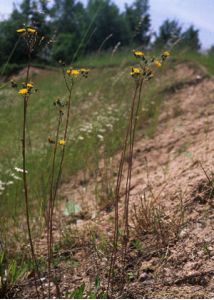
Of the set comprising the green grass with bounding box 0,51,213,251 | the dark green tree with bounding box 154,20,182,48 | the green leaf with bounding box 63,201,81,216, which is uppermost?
the dark green tree with bounding box 154,20,182,48

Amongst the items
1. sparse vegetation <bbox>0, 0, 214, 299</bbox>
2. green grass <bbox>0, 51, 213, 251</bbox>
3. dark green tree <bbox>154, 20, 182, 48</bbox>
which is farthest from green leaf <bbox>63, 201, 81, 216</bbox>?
dark green tree <bbox>154, 20, 182, 48</bbox>

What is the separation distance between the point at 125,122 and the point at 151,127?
0.37 m

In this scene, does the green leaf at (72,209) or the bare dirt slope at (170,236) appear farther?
the green leaf at (72,209)

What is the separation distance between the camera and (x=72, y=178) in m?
5.42

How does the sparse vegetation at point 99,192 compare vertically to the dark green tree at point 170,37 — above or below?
below

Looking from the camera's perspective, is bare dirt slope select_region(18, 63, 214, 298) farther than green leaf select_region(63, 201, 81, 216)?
No

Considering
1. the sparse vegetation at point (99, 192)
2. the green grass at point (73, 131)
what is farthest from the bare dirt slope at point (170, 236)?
the green grass at point (73, 131)

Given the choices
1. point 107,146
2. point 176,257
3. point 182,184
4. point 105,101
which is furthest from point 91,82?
point 176,257

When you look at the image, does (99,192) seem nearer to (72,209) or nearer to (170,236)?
(72,209)

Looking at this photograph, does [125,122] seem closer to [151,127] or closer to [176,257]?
[151,127]

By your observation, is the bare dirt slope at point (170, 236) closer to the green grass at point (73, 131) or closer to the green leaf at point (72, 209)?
the green leaf at point (72, 209)

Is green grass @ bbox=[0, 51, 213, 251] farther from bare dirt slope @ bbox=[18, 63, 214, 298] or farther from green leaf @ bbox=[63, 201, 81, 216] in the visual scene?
bare dirt slope @ bbox=[18, 63, 214, 298]

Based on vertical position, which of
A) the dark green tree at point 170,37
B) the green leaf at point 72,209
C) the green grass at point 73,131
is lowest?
the green leaf at point 72,209

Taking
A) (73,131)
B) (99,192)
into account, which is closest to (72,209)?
→ (99,192)
